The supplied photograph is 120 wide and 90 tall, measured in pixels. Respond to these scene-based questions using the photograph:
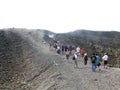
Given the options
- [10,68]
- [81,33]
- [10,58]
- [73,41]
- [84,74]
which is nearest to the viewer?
[84,74]

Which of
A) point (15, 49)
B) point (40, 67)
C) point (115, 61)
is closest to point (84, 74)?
point (40, 67)

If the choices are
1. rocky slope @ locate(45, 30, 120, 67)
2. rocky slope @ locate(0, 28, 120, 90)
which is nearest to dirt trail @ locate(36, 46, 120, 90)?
rocky slope @ locate(0, 28, 120, 90)

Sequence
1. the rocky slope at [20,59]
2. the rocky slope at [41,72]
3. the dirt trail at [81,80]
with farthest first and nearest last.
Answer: the rocky slope at [20,59], the rocky slope at [41,72], the dirt trail at [81,80]

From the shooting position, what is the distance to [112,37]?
78.8 meters

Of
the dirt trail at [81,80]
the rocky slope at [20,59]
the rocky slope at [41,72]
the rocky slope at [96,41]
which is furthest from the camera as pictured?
the rocky slope at [96,41]

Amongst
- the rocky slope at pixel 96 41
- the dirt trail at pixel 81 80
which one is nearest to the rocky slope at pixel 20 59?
the dirt trail at pixel 81 80

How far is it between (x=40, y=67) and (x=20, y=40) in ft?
66.1

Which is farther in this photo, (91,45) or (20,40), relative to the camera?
(91,45)

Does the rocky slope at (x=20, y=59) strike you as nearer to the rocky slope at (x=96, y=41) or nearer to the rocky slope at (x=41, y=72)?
the rocky slope at (x=41, y=72)

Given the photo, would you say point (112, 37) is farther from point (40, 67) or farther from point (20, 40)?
point (40, 67)

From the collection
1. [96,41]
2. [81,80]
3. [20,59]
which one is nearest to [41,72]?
[81,80]

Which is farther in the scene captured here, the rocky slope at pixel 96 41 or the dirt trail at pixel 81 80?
the rocky slope at pixel 96 41

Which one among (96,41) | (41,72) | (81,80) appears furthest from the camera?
(96,41)

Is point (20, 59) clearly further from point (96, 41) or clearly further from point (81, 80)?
point (96, 41)
